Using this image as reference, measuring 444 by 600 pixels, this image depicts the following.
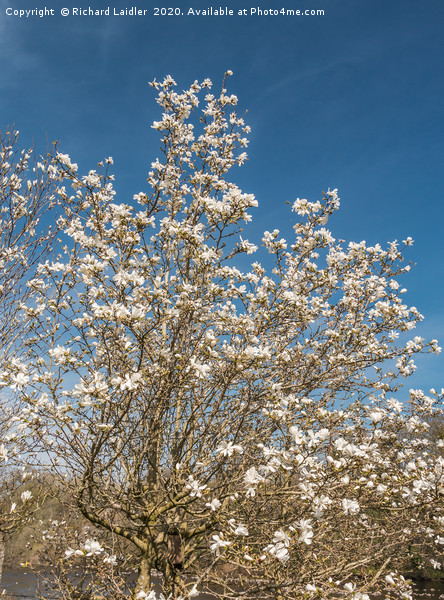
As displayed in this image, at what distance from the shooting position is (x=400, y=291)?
6.47 metres

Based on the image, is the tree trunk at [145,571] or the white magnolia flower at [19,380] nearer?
the white magnolia flower at [19,380]

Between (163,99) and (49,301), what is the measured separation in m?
3.17

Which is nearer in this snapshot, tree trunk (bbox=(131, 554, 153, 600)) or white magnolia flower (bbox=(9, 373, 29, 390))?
Answer: white magnolia flower (bbox=(9, 373, 29, 390))

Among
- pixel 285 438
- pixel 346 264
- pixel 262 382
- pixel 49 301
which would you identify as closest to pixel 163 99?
pixel 49 301

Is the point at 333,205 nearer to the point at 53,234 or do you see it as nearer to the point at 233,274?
the point at 233,274

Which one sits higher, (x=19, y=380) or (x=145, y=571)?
(x=19, y=380)

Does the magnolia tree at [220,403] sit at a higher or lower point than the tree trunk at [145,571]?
higher

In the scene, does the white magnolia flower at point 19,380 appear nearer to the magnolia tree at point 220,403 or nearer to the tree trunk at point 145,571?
the magnolia tree at point 220,403

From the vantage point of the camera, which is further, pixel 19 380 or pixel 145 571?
pixel 145 571

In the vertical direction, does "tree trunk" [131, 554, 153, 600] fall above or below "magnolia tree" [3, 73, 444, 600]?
below

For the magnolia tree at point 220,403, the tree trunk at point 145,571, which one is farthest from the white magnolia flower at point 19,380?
the tree trunk at point 145,571

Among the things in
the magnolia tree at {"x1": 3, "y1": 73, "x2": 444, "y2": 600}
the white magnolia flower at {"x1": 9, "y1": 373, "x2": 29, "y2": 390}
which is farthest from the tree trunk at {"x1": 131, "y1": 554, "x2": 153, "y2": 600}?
the white magnolia flower at {"x1": 9, "y1": 373, "x2": 29, "y2": 390}

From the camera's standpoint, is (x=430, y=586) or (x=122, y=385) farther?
(x=430, y=586)

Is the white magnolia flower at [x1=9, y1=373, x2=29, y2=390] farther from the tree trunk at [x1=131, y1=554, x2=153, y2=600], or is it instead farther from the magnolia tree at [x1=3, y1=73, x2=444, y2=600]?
the tree trunk at [x1=131, y1=554, x2=153, y2=600]
